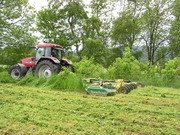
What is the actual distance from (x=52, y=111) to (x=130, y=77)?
7.33m

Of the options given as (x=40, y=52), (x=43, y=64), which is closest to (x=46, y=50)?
(x=40, y=52)

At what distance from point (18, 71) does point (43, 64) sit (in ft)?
4.38

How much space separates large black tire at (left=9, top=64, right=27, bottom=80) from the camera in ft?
26.8

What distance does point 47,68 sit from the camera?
802cm

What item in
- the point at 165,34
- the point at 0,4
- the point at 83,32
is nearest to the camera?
the point at 0,4

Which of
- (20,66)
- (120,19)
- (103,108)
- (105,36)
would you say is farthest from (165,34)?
(103,108)

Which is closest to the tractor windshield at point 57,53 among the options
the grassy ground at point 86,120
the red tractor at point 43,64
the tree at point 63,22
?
the red tractor at point 43,64

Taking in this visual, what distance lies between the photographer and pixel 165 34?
59.2 ft

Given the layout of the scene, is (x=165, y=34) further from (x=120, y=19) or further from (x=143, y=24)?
(x=120, y=19)

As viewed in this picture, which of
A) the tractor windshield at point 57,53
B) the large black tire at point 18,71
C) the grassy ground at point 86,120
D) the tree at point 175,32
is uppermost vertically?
the tree at point 175,32

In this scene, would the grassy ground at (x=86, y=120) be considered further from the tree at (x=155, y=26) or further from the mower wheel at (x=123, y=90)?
the tree at (x=155, y=26)

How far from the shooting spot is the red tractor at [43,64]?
25.8 feet

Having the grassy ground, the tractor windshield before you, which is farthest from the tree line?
the grassy ground

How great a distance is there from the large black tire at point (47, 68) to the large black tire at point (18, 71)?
0.74 meters
